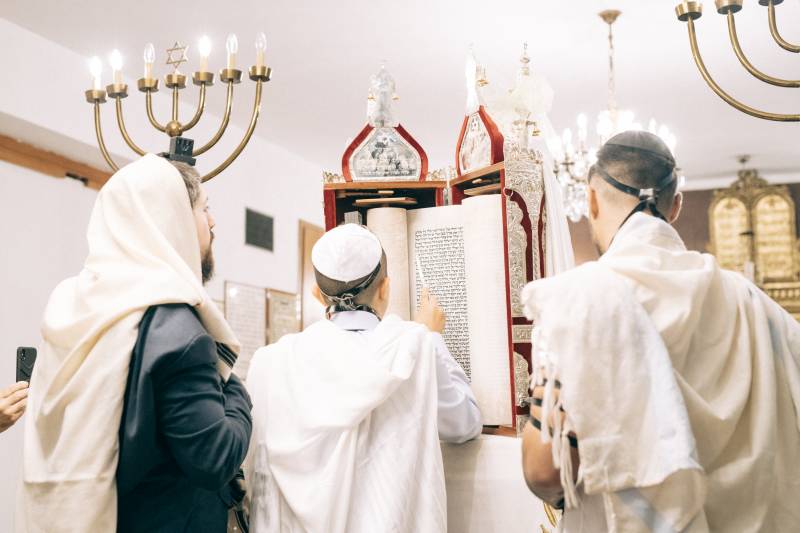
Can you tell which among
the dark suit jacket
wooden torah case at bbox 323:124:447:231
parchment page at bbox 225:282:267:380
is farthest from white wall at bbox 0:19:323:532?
the dark suit jacket

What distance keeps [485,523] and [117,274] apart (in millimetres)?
1202

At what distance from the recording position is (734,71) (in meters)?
5.82

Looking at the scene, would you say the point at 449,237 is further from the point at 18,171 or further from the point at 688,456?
the point at 18,171

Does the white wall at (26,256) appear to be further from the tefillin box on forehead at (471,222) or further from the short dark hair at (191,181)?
the short dark hair at (191,181)

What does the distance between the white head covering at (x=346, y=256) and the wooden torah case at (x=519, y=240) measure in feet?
1.39

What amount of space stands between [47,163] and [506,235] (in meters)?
3.96

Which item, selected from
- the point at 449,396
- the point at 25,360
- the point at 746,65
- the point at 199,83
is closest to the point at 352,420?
the point at 449,396

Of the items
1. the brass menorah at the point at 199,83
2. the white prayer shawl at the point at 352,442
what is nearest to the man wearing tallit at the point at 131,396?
the white prayer shawl at the point at 352,442

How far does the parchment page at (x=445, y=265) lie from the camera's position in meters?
2.46

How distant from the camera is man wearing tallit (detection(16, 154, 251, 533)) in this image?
1.60 metres

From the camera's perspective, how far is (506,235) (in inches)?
92.3

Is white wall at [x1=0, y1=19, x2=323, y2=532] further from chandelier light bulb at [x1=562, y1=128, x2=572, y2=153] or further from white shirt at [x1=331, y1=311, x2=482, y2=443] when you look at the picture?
white shirt at [x1=331, y1=311, x2=482, y2=443]

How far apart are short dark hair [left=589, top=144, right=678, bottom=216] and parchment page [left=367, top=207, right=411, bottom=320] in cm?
110

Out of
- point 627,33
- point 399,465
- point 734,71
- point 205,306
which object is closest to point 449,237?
point 399,465
